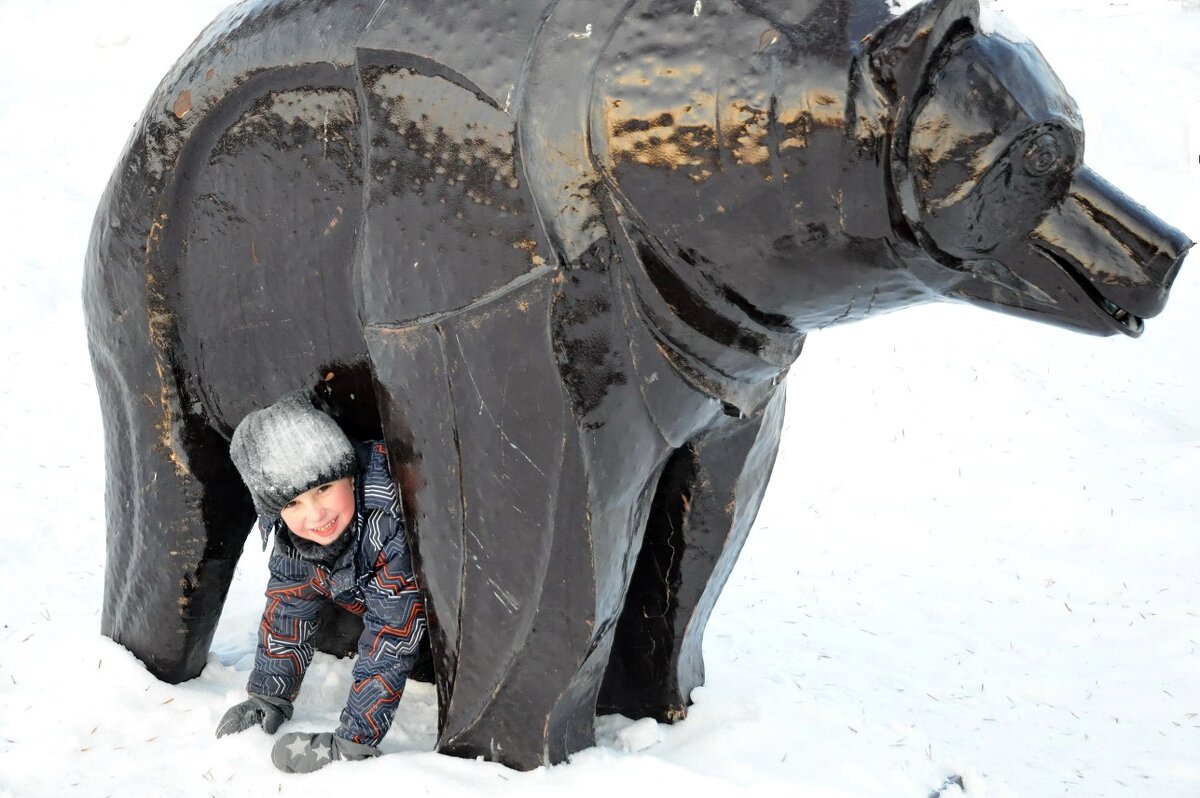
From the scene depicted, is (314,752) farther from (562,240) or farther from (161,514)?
(562,240)

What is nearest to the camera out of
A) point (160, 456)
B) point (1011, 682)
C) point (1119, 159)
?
point (160, 456)

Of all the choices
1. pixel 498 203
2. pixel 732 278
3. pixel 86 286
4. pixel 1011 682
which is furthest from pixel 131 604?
pixel 1011 682

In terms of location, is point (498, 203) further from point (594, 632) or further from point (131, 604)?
point (131, 604)

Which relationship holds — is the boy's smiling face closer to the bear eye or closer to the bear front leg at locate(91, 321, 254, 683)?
the bear front leg at locate(91, 321, 254, 683)

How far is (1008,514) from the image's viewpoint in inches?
189

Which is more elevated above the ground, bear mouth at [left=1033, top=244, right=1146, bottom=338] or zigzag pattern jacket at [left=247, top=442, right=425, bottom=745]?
bear mouth at [left=1033, top=244, right=1146, bottom=338]

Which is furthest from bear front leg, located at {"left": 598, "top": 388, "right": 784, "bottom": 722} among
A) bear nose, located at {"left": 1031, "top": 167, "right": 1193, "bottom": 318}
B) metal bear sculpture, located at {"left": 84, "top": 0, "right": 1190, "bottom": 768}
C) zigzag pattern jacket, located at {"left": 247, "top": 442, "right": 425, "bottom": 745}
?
bear nose, located at {"left": 1031, "top": 167, "right": 1193, "bottom": 318}

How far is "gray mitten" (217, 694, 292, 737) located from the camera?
2672 millimetres

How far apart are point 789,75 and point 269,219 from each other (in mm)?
930

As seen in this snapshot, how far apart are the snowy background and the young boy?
0.21 feet

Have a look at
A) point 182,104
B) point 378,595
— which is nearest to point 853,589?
point 378,595

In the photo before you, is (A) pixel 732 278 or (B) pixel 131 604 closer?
(A) pixel 732 278

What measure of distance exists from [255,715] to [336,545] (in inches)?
15.0

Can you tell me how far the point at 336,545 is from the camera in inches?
104
